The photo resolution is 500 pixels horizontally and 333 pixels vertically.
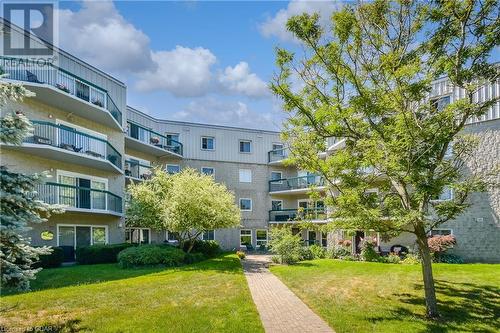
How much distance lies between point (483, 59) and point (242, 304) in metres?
9.89

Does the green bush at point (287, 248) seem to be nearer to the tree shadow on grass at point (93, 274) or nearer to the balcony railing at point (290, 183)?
the tree shadow on grass at point (93, 274)

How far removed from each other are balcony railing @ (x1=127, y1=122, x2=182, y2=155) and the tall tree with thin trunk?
20.3 m

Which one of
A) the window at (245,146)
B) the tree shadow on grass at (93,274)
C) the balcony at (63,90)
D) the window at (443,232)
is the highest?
the balcony at (63,90)

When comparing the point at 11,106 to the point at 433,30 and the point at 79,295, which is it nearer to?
the point at 79,295

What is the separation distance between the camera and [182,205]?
21141mm

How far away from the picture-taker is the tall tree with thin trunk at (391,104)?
10.1 m

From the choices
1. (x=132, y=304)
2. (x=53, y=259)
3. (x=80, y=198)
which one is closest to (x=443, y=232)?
(x=132, y=304)

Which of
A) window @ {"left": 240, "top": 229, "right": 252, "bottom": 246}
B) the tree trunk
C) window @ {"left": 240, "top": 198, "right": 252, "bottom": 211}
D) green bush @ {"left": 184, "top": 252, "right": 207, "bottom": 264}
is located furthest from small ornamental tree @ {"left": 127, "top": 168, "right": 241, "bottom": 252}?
window @ {"left": 240, "top": 229, "right": 252, "bottom": 246}

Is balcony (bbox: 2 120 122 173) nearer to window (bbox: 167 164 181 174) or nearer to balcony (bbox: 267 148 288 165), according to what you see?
window (bbox: 167 164 181 174)

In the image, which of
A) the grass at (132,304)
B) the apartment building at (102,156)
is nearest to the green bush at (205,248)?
the apartment building at (102,156)

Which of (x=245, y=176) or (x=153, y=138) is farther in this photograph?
(x=245, y=176)

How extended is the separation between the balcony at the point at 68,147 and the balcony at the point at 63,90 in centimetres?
162

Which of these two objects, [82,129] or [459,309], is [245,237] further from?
[459,309]

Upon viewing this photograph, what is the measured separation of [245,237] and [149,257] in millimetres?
18741
